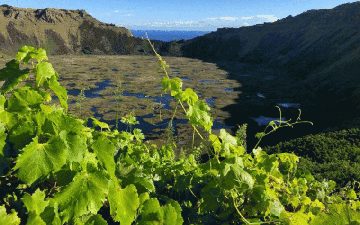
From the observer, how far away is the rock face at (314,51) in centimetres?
2550

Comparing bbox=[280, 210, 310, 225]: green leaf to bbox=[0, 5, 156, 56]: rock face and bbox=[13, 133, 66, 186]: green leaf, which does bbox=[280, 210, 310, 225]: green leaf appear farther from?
bbox=[0, 5, 156, 56]: rock face

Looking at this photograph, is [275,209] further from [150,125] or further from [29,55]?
[150,125]

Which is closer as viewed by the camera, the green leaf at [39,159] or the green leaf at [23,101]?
the green leaf at [39,159]

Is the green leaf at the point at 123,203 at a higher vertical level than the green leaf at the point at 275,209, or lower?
higher

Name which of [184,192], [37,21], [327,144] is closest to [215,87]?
[327,144]

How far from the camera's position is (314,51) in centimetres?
4594

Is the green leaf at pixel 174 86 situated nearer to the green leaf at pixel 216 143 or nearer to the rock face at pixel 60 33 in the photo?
the green leaf at pixel 216 143

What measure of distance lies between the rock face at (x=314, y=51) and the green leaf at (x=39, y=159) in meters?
19.8

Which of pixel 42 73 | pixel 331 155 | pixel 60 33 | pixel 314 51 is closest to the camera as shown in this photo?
pixel 42 73

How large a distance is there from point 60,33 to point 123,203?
94.8 m

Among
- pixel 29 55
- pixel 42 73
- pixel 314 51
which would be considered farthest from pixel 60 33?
pixel 42 73

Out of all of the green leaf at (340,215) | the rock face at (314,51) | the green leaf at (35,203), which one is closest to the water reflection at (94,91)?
the rock face at (314,51)

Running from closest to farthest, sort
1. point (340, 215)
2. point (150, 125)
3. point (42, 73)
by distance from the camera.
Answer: point (340, 215) < point (42, 73) < point (150, 125)

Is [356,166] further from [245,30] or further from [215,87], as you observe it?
[245,30]
